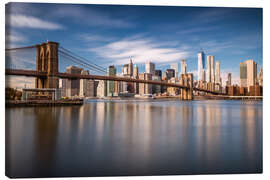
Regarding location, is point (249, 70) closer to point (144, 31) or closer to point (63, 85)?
point (144, 31)

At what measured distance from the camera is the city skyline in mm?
3336

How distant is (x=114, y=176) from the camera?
254cm

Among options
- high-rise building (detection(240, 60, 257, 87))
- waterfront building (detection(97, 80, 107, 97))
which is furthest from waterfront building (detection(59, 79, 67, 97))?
high-rise building (detection(240, 60, 257, 87))

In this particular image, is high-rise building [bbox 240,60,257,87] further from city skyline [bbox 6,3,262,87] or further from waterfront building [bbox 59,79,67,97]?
waterfront building [bbox 59,79,67,97]

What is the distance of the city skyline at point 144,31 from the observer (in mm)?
3336

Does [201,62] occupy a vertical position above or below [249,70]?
above

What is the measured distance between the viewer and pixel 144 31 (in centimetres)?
405

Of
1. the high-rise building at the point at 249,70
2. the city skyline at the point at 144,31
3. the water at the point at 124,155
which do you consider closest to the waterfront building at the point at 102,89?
the city skyline at the point at 144,31

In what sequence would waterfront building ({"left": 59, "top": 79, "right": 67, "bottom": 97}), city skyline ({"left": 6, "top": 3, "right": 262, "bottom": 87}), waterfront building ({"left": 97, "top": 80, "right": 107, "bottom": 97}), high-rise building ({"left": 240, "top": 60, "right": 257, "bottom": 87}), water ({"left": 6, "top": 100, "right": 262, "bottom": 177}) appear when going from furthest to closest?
waterfront building ({"left": 97, "top": 80, "right": 107, "bottom": 97})
waterfront building ({"left": 59, "top": 79, "right": 67, "bottom": 97})
high-rise building ({"left": 240, "top": 60, "right": 257, "bottom": 87})
city skyline ({"left": 6, "top": 3, "right": 262, "bottom": 87})
water ({"left": 6, "top": 100, "right": 262, "bottom": 177})

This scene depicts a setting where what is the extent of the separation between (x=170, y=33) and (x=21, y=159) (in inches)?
122

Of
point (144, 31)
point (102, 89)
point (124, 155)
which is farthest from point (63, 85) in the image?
point (124, 155)

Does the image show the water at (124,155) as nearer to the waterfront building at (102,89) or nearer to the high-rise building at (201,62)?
the high-rise building at (201,62)
